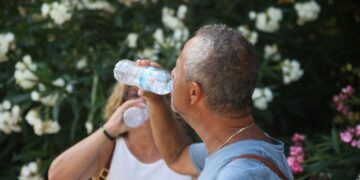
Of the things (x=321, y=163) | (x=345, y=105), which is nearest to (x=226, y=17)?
(x=345, y=105)

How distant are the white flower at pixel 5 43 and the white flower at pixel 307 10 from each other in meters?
1.70

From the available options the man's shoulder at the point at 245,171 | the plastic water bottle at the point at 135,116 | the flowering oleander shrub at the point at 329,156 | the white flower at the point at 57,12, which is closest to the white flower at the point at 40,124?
the white flower at the point at 57,12

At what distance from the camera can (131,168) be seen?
2922 millimetres

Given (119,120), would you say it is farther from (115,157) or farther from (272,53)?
(272,53)

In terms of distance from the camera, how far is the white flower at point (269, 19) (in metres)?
4.36

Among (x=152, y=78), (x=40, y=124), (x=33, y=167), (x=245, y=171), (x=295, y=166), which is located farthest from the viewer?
(x=33, y=167)

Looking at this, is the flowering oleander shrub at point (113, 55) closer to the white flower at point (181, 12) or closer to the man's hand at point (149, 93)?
the white flower at point (181, 12)

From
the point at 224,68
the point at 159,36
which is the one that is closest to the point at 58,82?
the point at 159,36

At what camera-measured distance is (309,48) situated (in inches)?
189

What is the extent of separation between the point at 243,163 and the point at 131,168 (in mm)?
1223

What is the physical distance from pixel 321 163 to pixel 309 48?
1326 mm

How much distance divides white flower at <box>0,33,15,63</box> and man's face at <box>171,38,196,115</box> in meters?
2.56

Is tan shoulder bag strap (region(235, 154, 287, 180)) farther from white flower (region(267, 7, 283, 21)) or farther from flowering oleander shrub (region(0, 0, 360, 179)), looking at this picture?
white flower (region(267, 7, 283, 21))

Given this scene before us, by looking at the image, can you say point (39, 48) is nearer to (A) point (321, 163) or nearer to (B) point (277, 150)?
(A) point (321, 163)
